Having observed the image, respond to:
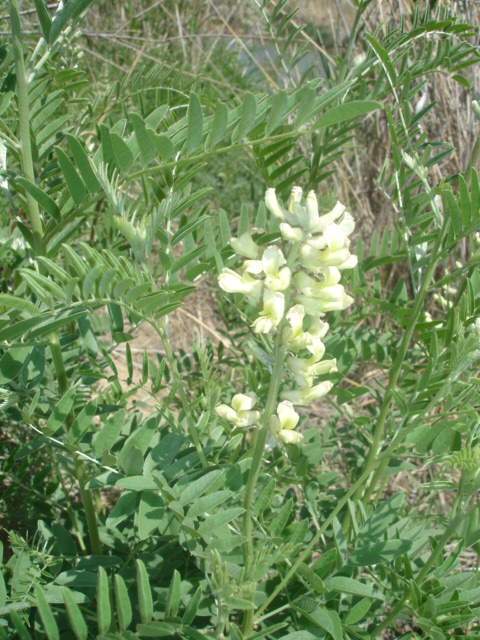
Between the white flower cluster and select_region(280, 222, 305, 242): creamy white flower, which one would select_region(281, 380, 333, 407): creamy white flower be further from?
select_region(280, 222, 305, 242): creamy white flower

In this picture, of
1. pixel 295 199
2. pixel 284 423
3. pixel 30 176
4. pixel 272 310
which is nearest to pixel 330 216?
pixel 295 199

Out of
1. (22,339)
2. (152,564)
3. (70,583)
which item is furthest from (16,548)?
(22,339)

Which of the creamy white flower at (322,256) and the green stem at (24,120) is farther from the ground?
the green stem at (24,120)

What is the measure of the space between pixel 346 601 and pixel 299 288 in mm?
Answer: 706

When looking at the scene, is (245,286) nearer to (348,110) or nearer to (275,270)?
(275,270)

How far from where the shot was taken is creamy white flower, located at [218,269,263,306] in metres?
0.82

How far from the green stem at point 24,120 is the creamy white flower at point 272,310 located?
0.40 m

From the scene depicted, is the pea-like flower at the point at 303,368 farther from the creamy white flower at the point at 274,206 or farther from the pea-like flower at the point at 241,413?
the creamy white flower at the point at 274,206

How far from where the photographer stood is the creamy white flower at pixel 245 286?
82cm

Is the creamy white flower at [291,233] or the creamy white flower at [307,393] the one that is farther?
the creamy white flower at [307,393]

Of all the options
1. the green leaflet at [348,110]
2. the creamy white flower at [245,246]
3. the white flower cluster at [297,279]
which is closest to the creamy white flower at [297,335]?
the white flower cluster at [297,279]

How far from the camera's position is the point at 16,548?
1.01 meters

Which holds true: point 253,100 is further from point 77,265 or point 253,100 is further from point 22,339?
point 22,339

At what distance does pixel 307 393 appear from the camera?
0.89 meters
